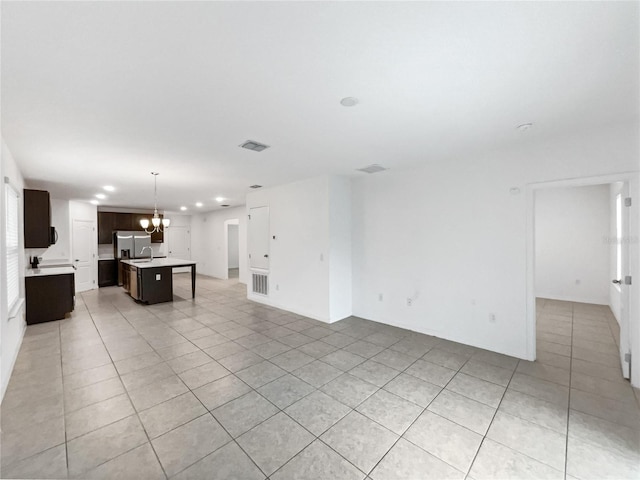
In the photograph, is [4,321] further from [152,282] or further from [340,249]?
[340,249]

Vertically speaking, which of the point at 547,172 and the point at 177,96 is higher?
the point at 177,96

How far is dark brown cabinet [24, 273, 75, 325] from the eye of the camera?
4699 mm

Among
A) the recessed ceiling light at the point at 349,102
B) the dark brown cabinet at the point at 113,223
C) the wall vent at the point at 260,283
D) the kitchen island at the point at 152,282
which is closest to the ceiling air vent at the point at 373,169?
the recessed ceiling light at the point at 349,102

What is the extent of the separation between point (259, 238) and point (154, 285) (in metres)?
2.64

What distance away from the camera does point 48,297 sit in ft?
15.9

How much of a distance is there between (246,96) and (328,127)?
898 mm

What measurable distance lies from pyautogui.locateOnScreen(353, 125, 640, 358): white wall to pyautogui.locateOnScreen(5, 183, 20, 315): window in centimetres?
482

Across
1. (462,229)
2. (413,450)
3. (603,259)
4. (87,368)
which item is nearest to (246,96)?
(413,450)

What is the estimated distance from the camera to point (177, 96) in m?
2.10

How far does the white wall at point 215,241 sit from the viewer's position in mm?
9227

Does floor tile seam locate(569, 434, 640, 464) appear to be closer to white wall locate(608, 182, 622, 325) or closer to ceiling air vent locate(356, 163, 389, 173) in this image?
ceiling air vent locate(356, 163, 389, 173)

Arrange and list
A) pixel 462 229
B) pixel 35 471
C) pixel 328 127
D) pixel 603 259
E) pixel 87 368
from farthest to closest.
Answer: pixel 603 259, pixel 462 229, pixel 87 368, pixel 328 127, pixel 35 471

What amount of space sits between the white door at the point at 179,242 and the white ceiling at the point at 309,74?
784 centimetres

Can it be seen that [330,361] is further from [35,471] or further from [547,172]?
[547,172]
